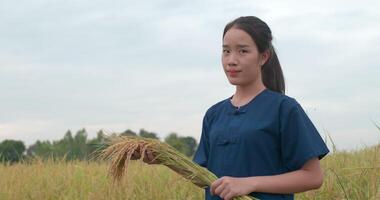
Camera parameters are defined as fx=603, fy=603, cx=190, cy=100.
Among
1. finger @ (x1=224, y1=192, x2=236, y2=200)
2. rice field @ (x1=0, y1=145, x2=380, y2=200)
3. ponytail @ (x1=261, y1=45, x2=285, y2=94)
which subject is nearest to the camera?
finger @ (x1=224, y1=192, x2=236, y2=200)

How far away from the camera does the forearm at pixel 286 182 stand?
215 centimetres

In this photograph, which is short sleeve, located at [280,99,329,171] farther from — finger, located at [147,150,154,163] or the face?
finger, located at [147,150,154,163]

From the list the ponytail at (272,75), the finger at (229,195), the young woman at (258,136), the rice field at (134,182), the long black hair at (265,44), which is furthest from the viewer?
the rice field at (134,182)

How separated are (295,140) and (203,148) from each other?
0.43 meters

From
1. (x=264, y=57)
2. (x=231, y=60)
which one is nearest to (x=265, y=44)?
(x=264, y=57)

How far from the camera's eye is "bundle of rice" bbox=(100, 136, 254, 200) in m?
2.28

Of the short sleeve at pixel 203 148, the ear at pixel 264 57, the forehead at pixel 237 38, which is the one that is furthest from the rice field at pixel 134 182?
the forehead at pixel 237 38

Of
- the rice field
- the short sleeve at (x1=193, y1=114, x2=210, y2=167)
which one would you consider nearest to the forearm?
the short sleeve at (x1=193, y1=114, x2=210, y2=167)

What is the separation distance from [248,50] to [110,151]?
0.69 meters

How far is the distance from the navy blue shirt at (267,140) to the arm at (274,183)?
42 millimetres

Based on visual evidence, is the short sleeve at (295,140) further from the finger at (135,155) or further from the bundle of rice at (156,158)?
the finger at (135,155)

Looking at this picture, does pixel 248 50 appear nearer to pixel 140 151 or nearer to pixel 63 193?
pixel 140 151

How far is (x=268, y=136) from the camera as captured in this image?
2.21 metres

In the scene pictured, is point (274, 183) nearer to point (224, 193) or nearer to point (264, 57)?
point (224, 193)
